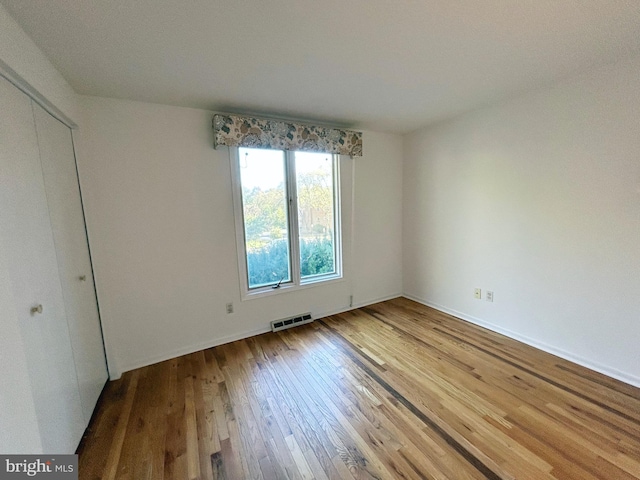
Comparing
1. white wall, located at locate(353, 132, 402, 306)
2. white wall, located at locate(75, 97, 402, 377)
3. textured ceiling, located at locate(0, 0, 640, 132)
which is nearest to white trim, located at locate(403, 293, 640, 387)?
white wall, located at locate(353, 132, 402, 306)

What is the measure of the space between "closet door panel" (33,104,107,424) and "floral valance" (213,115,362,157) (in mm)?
1073

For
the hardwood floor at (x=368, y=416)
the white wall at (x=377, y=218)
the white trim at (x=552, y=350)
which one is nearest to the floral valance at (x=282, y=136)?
the white wall at (x=377, y=218)

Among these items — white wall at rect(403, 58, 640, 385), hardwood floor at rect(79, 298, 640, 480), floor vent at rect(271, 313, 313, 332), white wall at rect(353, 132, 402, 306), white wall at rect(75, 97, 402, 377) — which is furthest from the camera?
white wall at rect(353, 132, 402, 306)

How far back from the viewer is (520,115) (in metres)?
2.37

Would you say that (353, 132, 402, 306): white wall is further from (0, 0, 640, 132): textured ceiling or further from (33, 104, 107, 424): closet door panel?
(33, 104, 107, 424): closet door panel

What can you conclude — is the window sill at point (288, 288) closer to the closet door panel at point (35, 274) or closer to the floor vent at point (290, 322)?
the floor vent at point (290, 322)

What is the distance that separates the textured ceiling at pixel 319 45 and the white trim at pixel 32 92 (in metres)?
0.27

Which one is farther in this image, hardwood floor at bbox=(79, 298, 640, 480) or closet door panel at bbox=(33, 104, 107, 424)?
closet door panel at bbox=(33, 104, 107, 424)

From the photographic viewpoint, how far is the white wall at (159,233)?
2.11 metres

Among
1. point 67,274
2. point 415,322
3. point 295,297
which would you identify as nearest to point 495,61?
point 415,322

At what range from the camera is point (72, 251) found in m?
1.73

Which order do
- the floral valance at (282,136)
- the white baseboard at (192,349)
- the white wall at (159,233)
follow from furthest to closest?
the floral valance at (282,136)
the white baseboard at (192,349)
the white wall at (159,233)

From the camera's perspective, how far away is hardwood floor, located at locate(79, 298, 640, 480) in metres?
1.37

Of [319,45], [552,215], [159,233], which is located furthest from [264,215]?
[552,215]
